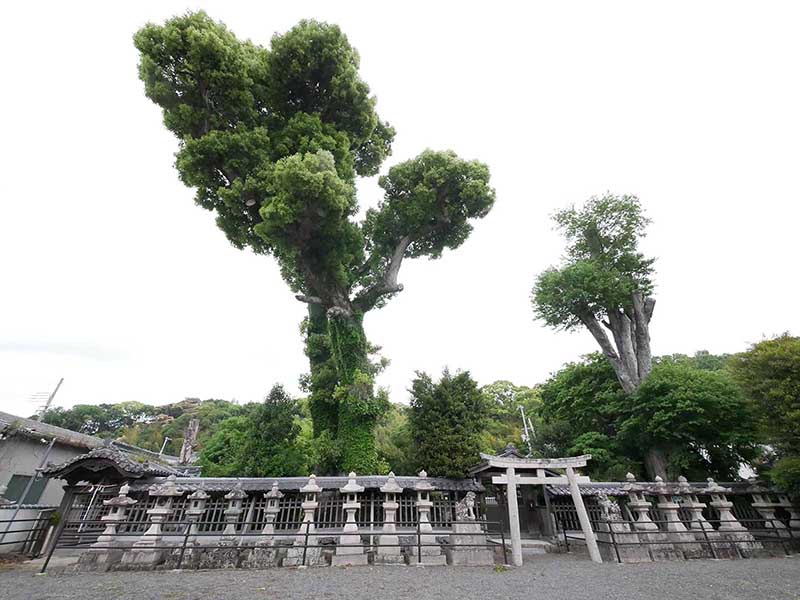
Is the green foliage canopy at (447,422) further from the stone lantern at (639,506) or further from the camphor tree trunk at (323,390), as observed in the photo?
the stone lantern at (639,506)

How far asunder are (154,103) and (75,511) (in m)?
14.2

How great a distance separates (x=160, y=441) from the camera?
38.5 m

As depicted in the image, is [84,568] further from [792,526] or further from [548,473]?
[792,526]

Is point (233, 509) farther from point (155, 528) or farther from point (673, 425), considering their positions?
point (673, 425)

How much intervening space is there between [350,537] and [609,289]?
16.0 m

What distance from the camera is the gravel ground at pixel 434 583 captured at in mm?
5355

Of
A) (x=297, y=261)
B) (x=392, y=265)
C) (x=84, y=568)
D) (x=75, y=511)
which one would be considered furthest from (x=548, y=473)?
(x=75, y=511)

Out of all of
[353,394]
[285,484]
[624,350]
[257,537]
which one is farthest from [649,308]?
[257,537]

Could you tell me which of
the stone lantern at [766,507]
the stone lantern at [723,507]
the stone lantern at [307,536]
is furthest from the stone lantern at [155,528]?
the stone lantern at [766,507]

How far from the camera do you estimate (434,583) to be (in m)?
6.20

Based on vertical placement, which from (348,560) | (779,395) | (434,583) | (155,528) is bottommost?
(434,583)

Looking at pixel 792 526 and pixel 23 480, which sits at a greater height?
pixel 23 480

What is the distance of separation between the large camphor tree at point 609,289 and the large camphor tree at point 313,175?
6.64 metres

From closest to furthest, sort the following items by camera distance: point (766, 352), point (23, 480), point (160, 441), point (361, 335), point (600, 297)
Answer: point (766, 352), point (23, 480), point (361, 335), point (600, 297), point (160, 441)
